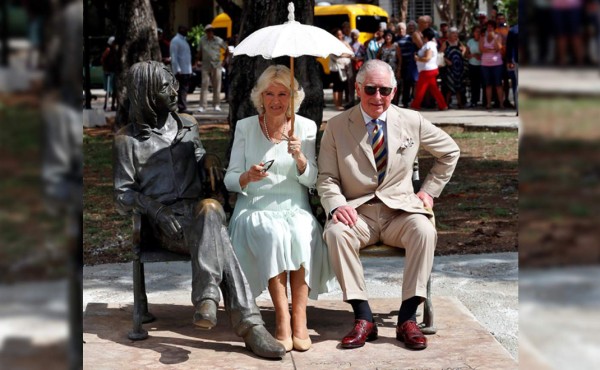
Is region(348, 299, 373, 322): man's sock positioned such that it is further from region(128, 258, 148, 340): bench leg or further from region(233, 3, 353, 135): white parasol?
region(128, 258, 148, 340): bench leg

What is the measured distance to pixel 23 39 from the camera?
1.30 meters

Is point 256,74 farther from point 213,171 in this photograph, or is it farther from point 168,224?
point 168,224

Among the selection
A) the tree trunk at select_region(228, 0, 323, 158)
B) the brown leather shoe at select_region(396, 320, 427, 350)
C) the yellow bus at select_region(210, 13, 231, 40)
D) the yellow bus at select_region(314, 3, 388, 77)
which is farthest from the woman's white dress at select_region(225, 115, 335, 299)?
the yellow bus at select_region(210, 13, 231, 40)

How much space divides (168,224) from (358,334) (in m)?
1.13

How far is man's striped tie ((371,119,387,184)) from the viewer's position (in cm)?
493

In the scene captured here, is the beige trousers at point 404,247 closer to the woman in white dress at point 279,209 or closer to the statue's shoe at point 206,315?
the woman in white dress at point 279,209

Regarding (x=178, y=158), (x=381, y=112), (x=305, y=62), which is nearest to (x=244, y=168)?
(x=178, y=158)

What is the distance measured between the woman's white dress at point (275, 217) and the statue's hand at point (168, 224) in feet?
0.98

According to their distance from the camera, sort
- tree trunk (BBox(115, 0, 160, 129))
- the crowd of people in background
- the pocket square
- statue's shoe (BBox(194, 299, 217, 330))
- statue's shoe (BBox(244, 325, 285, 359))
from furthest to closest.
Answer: the crowd of people in background, tree trunk (BBox(115, 0, 160, 129)), the pocket square, statue's shoe (BBox(244, 325, 285, 359)), statue's shoe (BBox(194, 299, 217, 330))

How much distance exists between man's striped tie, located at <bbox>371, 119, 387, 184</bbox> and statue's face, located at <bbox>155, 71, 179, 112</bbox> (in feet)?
3.64

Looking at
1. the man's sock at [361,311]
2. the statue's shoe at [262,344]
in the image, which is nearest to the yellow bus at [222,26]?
the man's sock at [361,311]

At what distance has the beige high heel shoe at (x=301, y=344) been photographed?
4.63 m

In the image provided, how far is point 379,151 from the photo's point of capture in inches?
194

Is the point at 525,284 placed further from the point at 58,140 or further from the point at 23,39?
the point at 23,39
